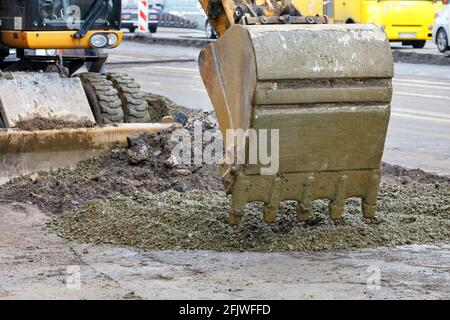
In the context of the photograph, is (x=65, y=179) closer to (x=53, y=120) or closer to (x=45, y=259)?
(x=53, y=120)

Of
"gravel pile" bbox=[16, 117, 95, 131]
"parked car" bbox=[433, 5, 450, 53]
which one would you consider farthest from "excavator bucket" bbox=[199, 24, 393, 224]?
"parked car" bbox=[433, 5, 450, 53]

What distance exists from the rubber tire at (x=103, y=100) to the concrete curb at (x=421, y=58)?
16.7m

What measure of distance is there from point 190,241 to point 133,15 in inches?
1163

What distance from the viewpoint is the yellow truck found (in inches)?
1102

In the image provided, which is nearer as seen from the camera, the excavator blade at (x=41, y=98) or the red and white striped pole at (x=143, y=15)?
the excavator blade at (x=41, y=98)

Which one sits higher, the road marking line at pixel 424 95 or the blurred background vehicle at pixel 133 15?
the road marking line at pixel 424 95

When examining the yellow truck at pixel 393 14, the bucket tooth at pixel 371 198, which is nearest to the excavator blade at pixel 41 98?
the bucket tooth at pixel 371 198

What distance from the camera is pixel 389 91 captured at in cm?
709

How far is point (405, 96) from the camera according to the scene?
17984 mm

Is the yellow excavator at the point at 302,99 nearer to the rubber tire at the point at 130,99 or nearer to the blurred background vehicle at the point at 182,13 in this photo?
the rubber tire at the point at 130,99

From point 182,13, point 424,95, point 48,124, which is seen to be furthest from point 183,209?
point 182,13

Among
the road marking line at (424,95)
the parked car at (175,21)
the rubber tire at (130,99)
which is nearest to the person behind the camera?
the rubber tire at (130,99)

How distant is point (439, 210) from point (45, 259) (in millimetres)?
3082

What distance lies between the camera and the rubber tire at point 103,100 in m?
10.4
